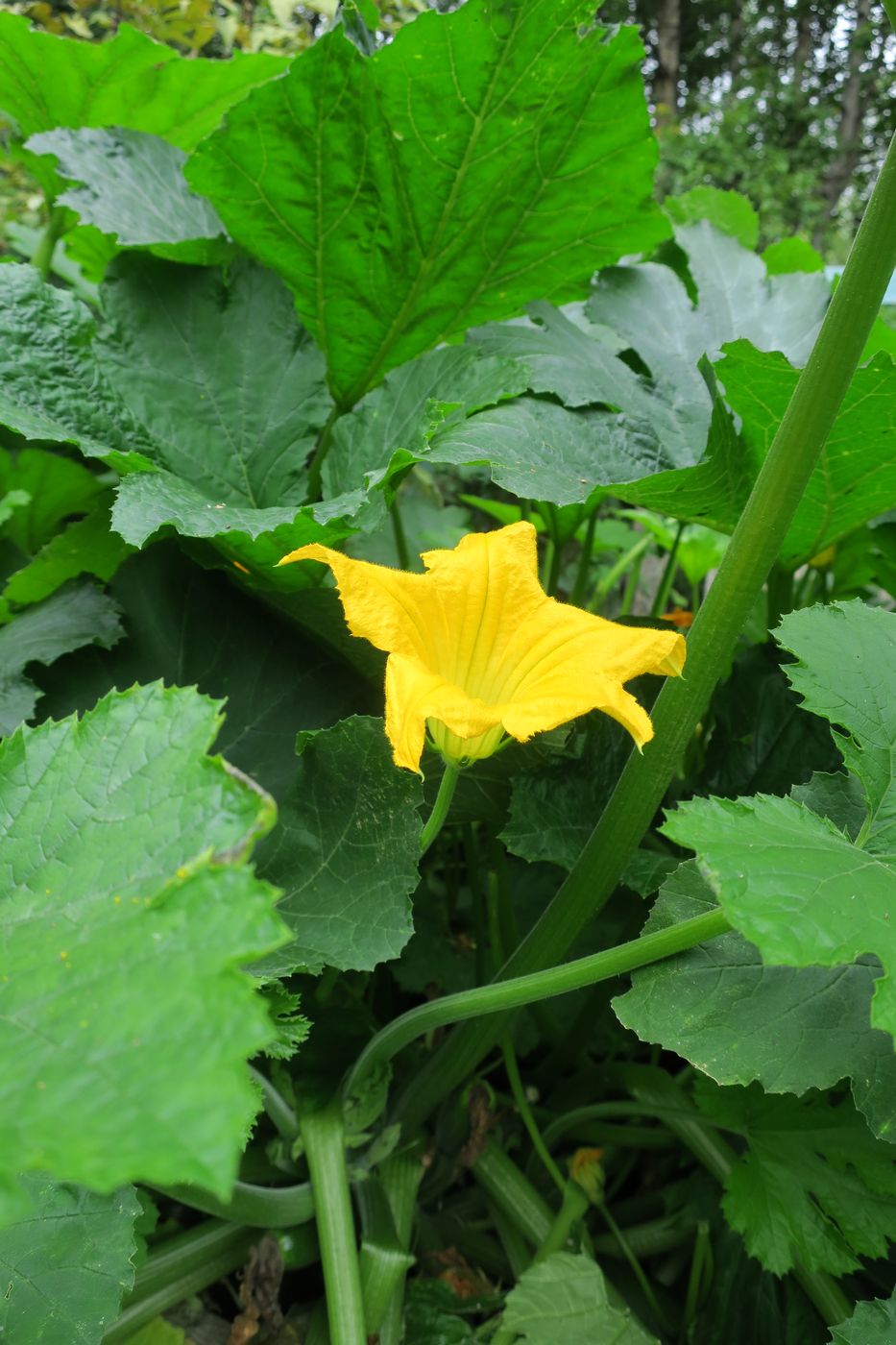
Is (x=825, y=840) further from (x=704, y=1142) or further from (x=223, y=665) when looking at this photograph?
(x=223, y=665)

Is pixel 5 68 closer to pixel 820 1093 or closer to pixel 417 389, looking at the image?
pixel 417 389

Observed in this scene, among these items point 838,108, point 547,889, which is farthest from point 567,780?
point 838,108

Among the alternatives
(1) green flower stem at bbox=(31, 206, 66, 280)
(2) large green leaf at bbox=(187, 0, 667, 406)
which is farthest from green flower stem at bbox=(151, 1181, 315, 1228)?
(1) green flower stem at bbox=(31, 206, 66, 280)

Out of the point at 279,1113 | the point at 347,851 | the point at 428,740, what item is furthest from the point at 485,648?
the point at 279,1113

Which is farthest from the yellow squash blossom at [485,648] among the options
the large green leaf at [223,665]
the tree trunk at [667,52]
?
the tree trunk at [667,52]

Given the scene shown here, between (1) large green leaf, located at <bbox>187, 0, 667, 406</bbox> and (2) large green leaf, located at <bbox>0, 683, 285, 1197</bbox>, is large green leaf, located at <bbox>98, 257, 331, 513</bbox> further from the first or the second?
(2) large green leaf, located at <bbox>0, 683, 285, 1197</bbox>

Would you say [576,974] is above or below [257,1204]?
above

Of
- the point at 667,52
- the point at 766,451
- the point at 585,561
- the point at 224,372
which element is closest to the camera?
the point at 766,451

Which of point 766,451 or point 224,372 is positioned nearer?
point 766,451
